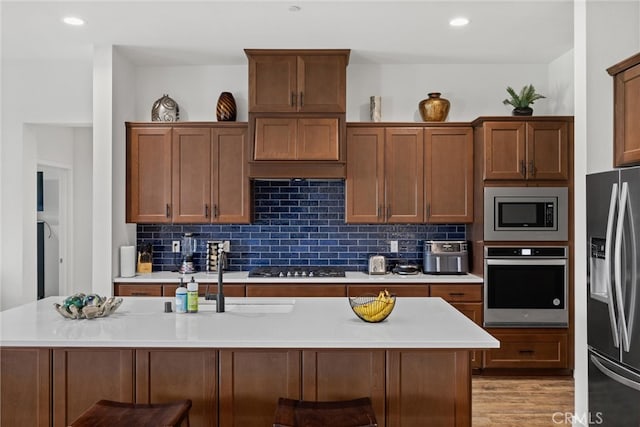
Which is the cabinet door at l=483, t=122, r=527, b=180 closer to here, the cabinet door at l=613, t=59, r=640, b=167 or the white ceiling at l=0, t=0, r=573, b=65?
the white ceiling at l=0, t=0, r=573, b=65

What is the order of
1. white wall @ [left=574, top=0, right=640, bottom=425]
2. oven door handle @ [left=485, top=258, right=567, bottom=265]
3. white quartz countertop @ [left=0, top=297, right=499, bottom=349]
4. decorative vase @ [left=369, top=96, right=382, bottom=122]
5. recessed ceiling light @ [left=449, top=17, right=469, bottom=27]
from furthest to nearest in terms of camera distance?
decorative vase @ [left=369, top=96, right=382, bottom=122], oven door handle @ [left=485, top=258, right=567, bottom=265], recessed ceiling light @ [left=449, top=17, right=469, bottom=27], white wall @ [left=574, top=0, right=640, bottom=425], white quartz countertop @ [left=0, top=297, right=499, bottom=349]

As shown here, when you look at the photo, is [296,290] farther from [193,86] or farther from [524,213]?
[193,86]

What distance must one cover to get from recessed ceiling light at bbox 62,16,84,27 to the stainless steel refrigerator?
3.67 meters

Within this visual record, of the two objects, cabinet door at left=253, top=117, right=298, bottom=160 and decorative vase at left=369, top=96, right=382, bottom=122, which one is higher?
decorative vase at left=369, top=96, right=382, bottom=122

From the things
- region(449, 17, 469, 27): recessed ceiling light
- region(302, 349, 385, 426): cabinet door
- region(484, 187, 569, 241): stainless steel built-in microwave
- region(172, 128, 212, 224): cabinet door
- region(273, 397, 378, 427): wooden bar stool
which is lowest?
region(273, 397, 378, 427): wooden bar stool

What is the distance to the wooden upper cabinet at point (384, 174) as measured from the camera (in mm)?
4582

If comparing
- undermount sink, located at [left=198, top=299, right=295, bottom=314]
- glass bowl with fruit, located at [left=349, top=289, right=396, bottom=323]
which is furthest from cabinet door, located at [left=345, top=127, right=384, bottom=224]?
glass bowl with fruit, located at [left=349, top=289, right=396, bottom=323]

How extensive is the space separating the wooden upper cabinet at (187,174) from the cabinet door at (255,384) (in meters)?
2.38

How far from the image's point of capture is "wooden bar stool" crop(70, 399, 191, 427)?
194 centimetres

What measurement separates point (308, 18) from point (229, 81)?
4.68ft

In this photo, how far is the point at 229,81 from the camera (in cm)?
491

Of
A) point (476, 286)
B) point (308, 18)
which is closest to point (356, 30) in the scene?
point (308, 18)

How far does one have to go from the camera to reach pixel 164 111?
4.72 metres

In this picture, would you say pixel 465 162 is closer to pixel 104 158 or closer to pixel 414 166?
pixel 414 166
